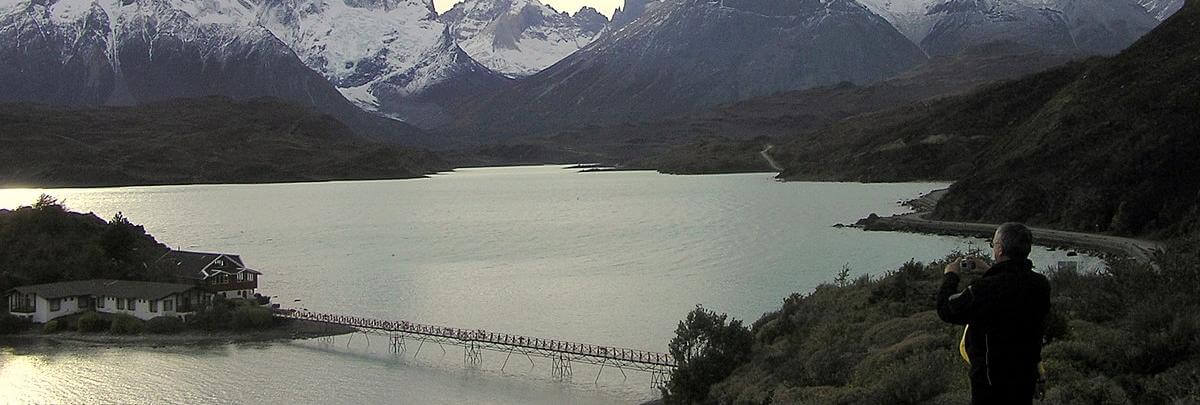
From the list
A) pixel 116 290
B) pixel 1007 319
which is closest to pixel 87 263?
pixel 116 290

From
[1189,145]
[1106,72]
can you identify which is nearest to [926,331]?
[1189,145]

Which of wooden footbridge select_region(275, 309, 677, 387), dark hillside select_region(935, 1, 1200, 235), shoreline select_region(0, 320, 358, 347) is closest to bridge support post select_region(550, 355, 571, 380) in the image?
wooden footbridge select_region(275, 309, 677, 387)

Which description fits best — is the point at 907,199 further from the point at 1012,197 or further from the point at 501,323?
the point at 501,323

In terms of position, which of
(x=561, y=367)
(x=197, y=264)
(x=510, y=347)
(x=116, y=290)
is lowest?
(x=561, y=367)

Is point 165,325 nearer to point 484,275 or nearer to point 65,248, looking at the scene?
point 65,248

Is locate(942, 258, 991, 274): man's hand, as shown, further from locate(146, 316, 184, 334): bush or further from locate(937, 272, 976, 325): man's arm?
locate(146, 316, 184, 334): bush

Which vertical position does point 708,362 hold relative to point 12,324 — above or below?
below
